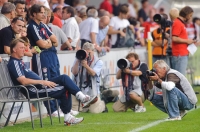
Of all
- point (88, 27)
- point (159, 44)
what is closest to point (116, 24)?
point (159, 44)

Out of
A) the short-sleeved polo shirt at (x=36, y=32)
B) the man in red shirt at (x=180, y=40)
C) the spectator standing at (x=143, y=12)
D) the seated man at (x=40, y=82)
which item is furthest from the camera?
the spectator standing at (x=143, y=12)

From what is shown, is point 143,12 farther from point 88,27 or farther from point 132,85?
point 132,85

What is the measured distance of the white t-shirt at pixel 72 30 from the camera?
1662 centimetres

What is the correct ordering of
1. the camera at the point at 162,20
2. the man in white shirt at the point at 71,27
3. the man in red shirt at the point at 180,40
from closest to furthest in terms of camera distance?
the man in white shirt at the point at 71,27, the man in red shirt at the point at 180,40, the camera at the point at 162,20

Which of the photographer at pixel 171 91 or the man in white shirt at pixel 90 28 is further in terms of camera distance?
the man in white shirt at pixel 90 28

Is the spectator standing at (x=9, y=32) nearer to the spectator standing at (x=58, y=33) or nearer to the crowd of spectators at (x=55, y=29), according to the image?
the crowd of spectators at (x=55, y=29)

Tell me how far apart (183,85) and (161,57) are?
4.88 m

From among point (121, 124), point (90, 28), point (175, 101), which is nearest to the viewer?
point (121, 124)

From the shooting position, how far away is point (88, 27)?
17.8 meters

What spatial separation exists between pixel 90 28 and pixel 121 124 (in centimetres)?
518

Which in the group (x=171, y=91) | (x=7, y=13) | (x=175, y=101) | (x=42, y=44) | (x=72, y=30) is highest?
(x=7, y=13)

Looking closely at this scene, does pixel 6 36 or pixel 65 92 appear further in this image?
pixel 6 36

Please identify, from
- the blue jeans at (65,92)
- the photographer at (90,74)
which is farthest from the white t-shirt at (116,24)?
the blue jeans at (65,92)

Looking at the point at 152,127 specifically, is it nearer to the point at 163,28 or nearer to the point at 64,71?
the point at 64,71
